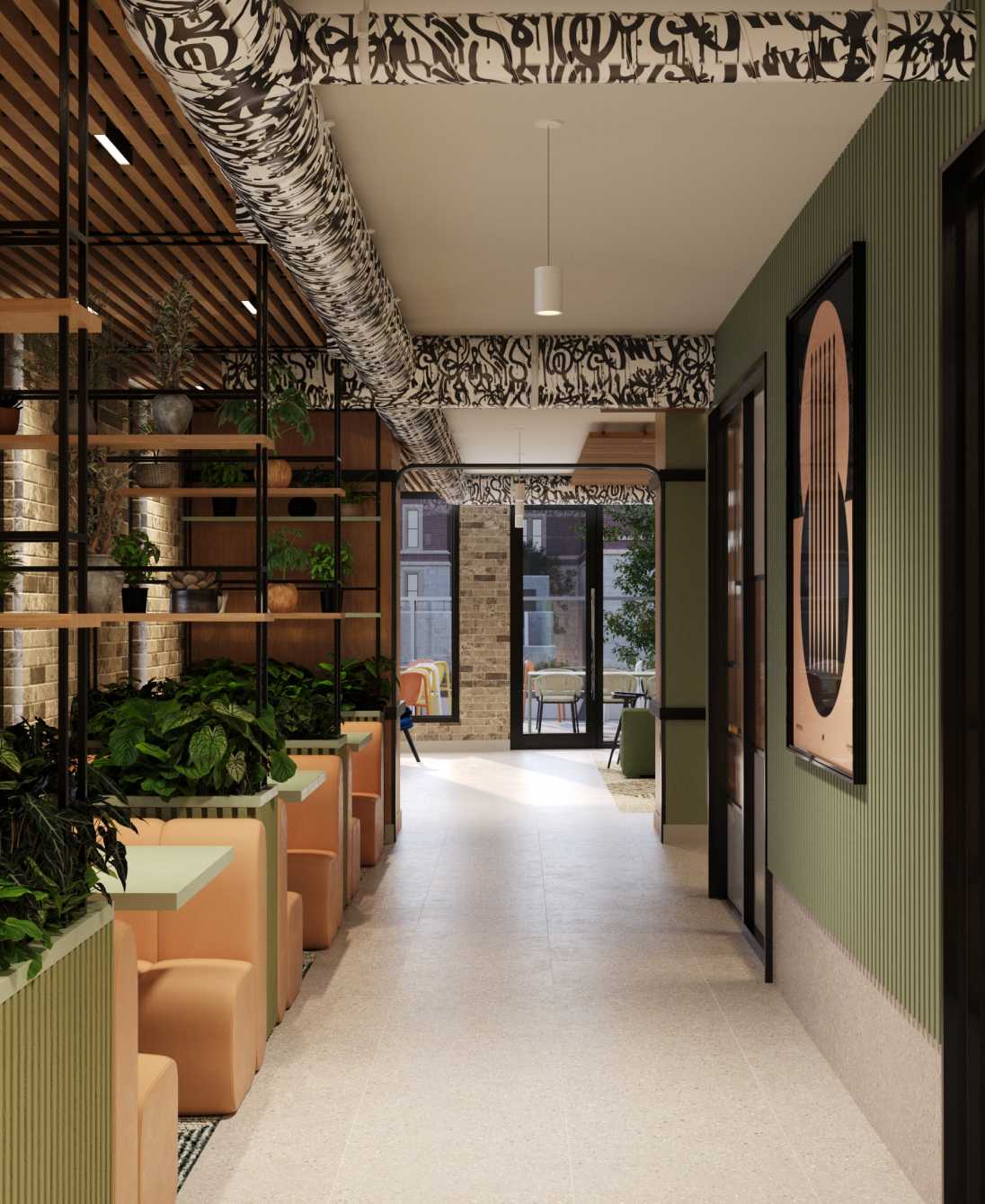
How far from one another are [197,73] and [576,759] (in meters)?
11.5

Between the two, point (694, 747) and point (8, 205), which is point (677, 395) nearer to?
point (694, 747)

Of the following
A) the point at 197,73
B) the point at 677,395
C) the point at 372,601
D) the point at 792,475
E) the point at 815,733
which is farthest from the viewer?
the point at 372,601

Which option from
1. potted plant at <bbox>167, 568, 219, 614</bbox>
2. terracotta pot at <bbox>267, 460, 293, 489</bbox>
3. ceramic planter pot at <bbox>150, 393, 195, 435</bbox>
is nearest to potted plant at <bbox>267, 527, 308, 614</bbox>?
terracotta pot at <bbox>267, 460, 293, 489</bbox>

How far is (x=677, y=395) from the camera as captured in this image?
22.5 feet

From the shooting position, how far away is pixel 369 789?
7.69 meters

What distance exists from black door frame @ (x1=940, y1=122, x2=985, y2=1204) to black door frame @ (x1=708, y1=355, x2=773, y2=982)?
2.64 m

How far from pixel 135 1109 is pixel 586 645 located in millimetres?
11824

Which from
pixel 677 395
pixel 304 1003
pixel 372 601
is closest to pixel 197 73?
pixel 304 1003

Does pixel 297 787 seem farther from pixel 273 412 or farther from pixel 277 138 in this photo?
pixel 277 138

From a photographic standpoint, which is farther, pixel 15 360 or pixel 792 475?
pixel 15 360

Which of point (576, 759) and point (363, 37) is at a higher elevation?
point (363, 37)

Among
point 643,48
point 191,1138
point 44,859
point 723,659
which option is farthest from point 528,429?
point 44,859

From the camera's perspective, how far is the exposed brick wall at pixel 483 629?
14.6m

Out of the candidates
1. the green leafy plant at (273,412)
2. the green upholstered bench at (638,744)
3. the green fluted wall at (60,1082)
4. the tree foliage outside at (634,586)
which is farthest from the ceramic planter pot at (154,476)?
the tree foliage outside at (634,586)
